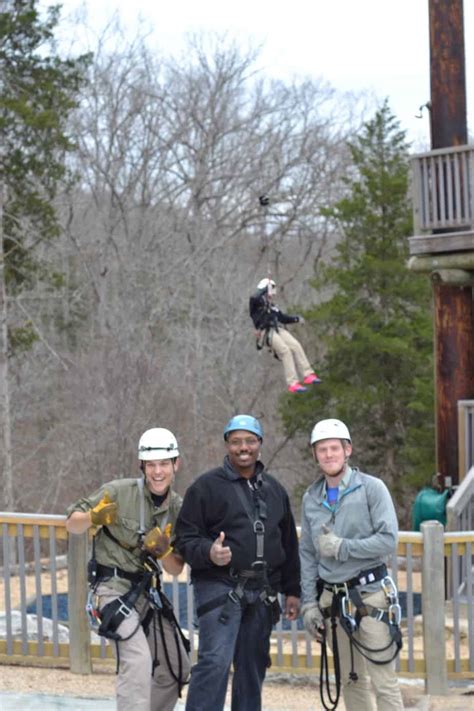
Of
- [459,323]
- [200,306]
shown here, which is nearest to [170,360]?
[200,306]

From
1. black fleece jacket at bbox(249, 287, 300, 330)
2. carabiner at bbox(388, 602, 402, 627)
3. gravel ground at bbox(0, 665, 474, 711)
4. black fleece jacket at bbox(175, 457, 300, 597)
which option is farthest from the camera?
black fleece jacket at bbox(249, 287, 300, 330)

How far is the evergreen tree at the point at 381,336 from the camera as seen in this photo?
2528 cm

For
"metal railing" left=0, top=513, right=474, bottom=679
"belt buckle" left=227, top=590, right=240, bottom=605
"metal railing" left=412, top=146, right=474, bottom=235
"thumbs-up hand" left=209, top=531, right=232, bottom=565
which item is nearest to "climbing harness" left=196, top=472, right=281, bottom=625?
"belt buckle" left=227, top=590, right=240, bottom=605

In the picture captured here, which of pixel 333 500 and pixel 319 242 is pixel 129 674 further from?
pixel 319 242

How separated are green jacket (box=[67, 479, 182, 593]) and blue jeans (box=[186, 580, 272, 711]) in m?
0.36

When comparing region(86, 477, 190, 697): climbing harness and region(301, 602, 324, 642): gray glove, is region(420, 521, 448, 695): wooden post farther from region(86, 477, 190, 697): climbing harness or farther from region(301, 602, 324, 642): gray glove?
region(86, 477, 190, 697): climbing harness

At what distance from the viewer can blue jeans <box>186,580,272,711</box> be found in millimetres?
5844

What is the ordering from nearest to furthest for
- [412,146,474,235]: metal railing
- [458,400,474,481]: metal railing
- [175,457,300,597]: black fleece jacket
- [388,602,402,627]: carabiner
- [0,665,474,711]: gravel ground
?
1. [175,457,300,597]: black fleece jacket
2. [388,602,402,627]: carabiner
3. [0,665,474,711]: gravel ground
4. [458,400,474,481]: metal railing
5. [412,146,474,235]: metal railing

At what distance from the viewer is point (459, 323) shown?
1473cm

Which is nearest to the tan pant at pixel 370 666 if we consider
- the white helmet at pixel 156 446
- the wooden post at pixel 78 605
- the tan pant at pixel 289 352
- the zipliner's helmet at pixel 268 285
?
the white helmet at pixel 156 446

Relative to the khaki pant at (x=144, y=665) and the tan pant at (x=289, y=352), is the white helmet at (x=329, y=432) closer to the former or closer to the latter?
the khaki pant at (x=144, y=665)

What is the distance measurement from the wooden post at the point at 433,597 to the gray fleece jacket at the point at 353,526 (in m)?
1.90

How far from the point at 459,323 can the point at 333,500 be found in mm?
9157

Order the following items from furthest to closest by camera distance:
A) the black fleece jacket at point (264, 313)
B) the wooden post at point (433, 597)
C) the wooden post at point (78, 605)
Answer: the black fleece jacket at point (264, 313) < the wooden post at point (78, 605) < the wooden post at point (433, 597)
